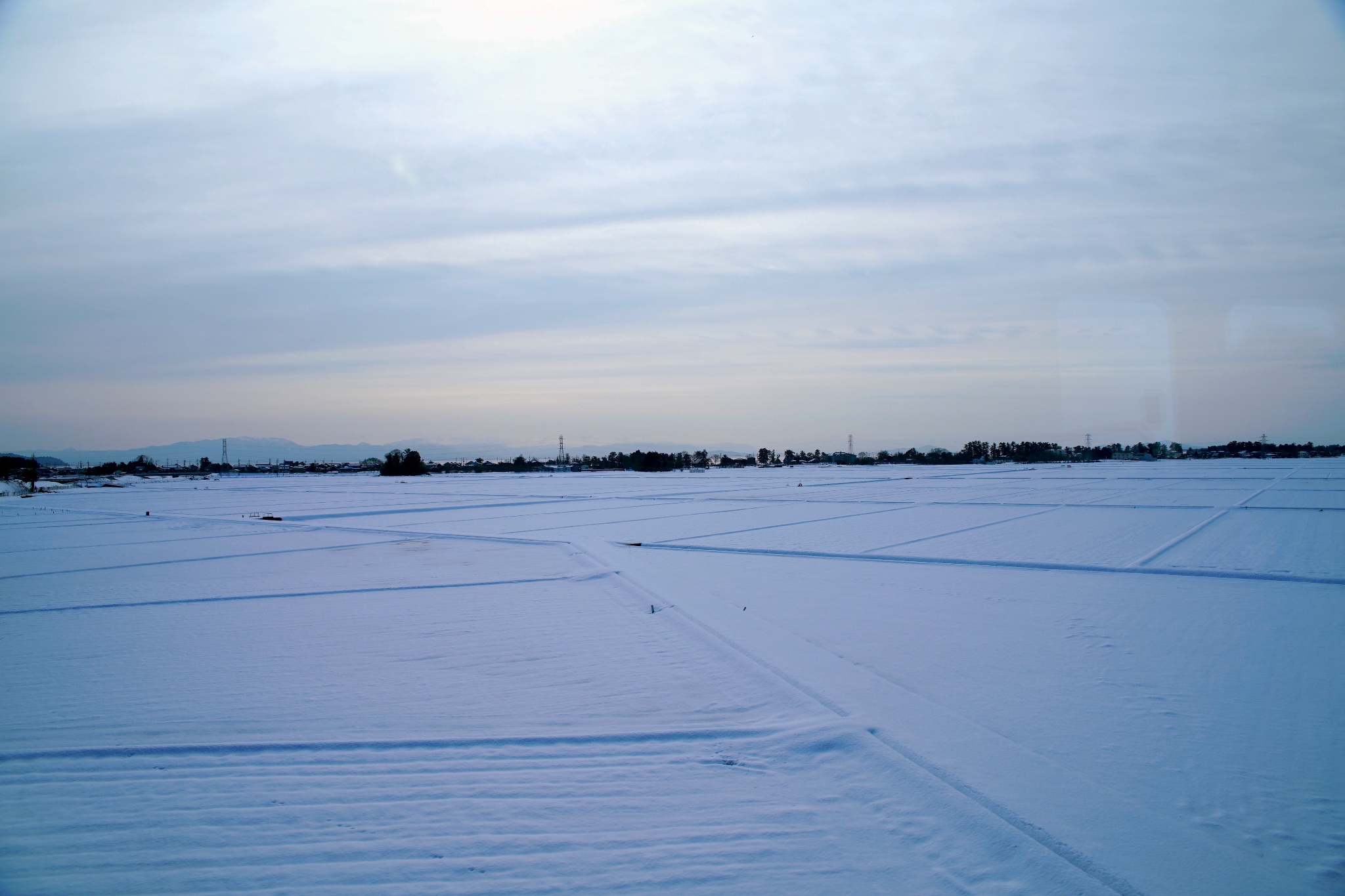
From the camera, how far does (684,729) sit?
3.98 meters

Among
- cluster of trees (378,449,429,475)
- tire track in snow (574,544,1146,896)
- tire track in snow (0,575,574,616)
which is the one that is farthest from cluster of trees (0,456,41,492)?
tire track in snow (574,544,1146,896)

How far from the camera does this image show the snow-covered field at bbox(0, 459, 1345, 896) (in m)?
2.71

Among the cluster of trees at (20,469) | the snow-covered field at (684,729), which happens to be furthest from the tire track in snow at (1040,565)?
the cluster of trees at (20,469)

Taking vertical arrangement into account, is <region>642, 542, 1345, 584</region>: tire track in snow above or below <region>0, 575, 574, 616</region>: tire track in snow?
below

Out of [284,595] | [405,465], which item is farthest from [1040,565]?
[405,465]

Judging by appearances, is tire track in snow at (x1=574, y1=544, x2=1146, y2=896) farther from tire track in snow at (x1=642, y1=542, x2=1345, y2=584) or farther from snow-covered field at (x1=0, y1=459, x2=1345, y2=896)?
tire track in snow at (x1=642, y1=542, x2=1345, y2=584)

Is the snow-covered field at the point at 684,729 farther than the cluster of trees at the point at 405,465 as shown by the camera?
No

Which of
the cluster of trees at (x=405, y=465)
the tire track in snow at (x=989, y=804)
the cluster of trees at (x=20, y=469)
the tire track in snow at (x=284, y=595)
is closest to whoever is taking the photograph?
the tire track in snow at (x=989, y=804)

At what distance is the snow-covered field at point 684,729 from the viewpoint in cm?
271

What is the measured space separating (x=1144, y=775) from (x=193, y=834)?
395 centimetres

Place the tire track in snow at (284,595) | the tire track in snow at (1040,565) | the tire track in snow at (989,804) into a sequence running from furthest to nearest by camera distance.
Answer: the tire track in snow at (1040,565) → the tire track in snow at (284,595) → the tire track in snow at (989,804)

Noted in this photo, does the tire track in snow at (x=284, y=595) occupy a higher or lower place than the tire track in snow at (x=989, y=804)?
higher

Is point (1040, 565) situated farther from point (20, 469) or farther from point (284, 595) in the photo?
point (20, 469)

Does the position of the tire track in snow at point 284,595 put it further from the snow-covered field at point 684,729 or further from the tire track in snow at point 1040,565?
the tire track in snow at point 1040,565
